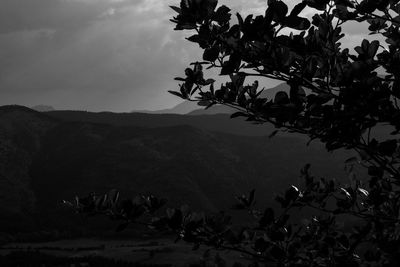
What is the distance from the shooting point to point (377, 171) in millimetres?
3188

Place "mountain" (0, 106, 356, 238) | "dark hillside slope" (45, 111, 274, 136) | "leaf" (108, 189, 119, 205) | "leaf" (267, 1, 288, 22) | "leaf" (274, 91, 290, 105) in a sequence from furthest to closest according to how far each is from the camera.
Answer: "dark hillside slope" (45, 111, 274, 136) → "mountain" (0, 106, 356, 238) → "leaf" (108, 189, 119, 205) → "leaf" (274, 91, 290, 105) → "leaf" (267, 1, 288, 22)

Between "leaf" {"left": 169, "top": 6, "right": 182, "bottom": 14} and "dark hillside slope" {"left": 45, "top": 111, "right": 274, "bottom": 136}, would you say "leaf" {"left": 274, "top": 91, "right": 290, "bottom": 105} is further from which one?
"dark hillside slope" {"left": 45, "top": 111, "right": 274, "bottom": 136}

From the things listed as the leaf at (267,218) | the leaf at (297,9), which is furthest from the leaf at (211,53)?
the leaf at (267,218)

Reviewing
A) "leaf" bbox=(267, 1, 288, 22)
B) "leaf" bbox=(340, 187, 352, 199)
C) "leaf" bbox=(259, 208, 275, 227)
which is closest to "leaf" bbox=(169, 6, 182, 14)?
"leaf" bbox=(267, 1, 288, 22)

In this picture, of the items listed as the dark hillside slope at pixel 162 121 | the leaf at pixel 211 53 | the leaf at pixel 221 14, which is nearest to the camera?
the leaf at pixel 221 14

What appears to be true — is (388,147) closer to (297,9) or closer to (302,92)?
(302,92)

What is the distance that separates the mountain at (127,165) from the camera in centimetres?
3947

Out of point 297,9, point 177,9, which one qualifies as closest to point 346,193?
point 297,9

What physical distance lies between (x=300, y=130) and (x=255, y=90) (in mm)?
456

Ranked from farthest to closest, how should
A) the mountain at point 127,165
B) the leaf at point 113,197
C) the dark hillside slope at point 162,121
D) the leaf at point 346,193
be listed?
1. the dark hillside slope at point 162,121
2. the mountain at point 127,165
3. the leaf at point 346,193
4. the leaf at point 113,197

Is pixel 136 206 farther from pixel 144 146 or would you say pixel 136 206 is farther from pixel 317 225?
pixel 144 146

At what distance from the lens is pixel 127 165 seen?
4634cm

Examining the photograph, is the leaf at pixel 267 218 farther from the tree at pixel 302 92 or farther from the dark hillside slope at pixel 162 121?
the dark hillside slope at pixel 162 121

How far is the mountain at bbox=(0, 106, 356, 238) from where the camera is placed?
39.5 metres
